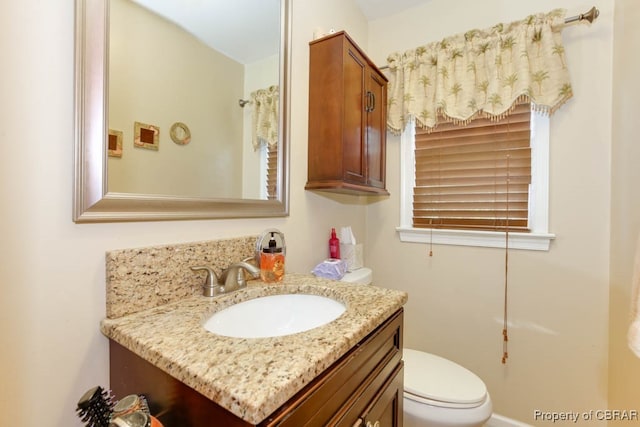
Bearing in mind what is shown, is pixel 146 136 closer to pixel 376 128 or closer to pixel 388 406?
pixel 388 406

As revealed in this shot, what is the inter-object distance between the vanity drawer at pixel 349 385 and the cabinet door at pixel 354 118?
A: 68 centimetres

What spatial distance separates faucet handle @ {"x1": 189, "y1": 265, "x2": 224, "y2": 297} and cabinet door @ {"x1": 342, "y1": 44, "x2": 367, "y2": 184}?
685 millimetres

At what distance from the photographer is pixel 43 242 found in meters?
0.58

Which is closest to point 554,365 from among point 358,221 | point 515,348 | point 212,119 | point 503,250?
point 515,348

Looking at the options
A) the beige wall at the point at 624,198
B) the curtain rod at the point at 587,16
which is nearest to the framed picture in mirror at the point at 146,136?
the beige wall at the point at 624,198

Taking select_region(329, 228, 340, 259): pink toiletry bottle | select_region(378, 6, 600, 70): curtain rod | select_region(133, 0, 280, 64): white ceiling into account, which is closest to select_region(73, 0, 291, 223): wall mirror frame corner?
select_region(133, 0, 280, 64): white ceiling

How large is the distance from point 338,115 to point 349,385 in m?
1.01

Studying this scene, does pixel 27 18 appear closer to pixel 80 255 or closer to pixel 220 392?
pixel 80 255

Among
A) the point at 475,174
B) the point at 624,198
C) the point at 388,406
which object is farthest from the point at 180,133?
the point at 624,198

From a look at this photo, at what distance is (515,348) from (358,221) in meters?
1.06

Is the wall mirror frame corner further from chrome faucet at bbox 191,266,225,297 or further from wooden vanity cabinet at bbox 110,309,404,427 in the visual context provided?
wooden vanity cabinet at bbox 110,309,404,427

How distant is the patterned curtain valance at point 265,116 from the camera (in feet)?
3.52

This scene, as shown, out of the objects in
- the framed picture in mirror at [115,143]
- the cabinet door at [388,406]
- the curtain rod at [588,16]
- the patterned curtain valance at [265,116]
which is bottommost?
the cabinet door at [388,406]

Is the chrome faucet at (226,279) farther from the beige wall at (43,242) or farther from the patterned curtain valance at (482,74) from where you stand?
the patterned curtain valance at (482,74)
